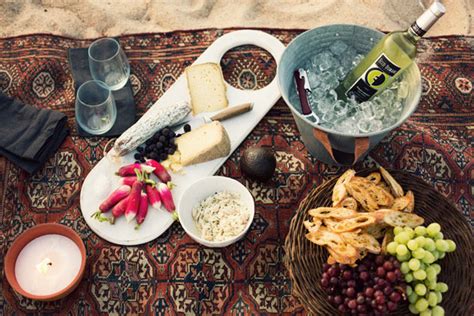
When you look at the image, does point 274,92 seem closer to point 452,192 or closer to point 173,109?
point 173,109

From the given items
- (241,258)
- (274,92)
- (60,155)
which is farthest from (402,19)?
(60,155)

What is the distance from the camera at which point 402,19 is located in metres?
Answer: 2.02

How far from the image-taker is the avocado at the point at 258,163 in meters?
1.46

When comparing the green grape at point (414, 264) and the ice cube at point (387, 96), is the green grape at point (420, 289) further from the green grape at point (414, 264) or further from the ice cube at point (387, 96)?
the ice cube at point (387, 96)

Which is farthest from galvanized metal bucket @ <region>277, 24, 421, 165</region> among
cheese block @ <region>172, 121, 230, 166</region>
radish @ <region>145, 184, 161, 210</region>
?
radish @ <region>145, 184, 161, 210</region>

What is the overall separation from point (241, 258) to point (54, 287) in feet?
1.65

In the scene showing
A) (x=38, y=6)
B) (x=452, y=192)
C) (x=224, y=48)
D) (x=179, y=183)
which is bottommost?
(x=38, y=6)

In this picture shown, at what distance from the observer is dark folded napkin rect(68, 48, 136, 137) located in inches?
64.4

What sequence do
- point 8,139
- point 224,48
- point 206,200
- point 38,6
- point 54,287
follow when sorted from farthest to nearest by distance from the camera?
point 38,6 < point 224,48 < point 8,139 < point 206,200 < point 54,287

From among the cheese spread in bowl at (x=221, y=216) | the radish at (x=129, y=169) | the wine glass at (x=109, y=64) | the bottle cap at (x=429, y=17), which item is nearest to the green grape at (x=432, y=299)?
the cheese spread in bowl at (x=221, y=216)

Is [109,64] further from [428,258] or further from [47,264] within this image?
[428,258]

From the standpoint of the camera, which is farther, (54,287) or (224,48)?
(224,48)

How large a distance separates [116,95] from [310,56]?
0.63 m

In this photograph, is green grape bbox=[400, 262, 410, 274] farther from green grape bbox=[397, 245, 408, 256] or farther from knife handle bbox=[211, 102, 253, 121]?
knife handle bbox=[211, 102, 253, 121]
